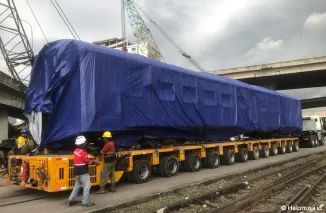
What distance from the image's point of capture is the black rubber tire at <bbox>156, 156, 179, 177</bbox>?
12148 millimetres

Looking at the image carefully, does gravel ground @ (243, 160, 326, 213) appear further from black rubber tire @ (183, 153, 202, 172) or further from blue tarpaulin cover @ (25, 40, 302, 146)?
blue tarpaulin cover @ (25, 40, 302, 146)

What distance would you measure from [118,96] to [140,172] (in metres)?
2.83

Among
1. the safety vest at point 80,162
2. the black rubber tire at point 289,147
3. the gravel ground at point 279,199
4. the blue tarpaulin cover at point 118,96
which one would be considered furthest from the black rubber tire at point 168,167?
the black rubber tire at point 289,147

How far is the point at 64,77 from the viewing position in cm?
939

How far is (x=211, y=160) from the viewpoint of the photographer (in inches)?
586

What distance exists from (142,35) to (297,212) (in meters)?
74.2

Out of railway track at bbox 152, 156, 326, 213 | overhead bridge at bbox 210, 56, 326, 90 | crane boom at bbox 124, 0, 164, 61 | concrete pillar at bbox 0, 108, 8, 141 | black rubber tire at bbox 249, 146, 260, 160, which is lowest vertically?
railway track at bbox 152, 156, 326, 213

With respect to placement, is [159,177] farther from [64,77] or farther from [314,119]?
[314,119]

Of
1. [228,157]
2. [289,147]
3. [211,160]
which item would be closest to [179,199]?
[211,160]

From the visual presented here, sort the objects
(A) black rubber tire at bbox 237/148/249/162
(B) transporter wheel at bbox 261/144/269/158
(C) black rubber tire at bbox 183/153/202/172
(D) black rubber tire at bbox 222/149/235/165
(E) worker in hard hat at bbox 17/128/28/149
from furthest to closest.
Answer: (B) transporter wheel at bbox 261/144/269/158 < (A) black rubber tire at bbox 237/148/249/162 < (D) black rubber tire at bbox 222/149/235/165 < (C) black rubber tire at bbox 183/153/202/172 < (E) worker in hard hat at bbox 17/128/28/149

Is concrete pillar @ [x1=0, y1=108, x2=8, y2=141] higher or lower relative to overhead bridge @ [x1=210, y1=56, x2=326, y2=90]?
lower

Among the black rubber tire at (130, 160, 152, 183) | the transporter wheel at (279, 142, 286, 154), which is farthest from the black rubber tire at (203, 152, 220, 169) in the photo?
the transporter wheel at (279, 142, 286, 154)

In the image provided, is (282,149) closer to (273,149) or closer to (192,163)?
(273,149)

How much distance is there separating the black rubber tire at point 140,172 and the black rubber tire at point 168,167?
3.20 feet
